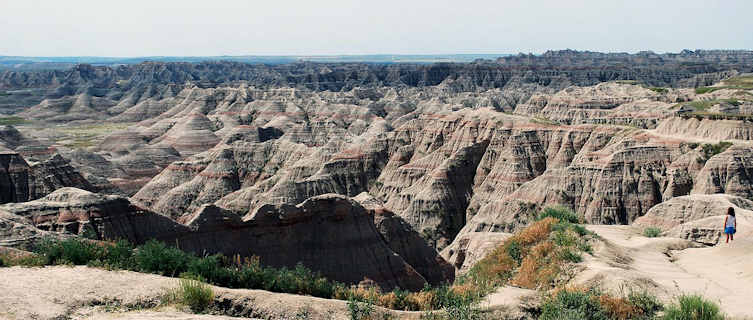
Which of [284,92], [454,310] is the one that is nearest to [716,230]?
[454,310]

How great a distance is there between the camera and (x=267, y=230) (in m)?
36.2

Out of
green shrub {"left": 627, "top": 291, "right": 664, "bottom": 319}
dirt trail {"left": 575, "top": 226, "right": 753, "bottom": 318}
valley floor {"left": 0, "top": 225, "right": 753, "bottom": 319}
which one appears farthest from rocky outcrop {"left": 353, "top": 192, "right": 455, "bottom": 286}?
green shrub {"left": 627, "top": 291, "right": 664, "bottom": 319}

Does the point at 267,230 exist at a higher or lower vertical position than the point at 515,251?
lower

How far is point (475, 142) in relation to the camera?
80375 millimetres

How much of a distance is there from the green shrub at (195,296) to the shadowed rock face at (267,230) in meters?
18.8

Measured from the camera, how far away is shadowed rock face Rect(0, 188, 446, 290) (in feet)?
113

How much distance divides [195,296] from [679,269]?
15.7 m

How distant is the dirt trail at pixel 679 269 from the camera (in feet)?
58.1

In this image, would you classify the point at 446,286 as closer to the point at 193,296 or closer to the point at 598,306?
the point at 598,306

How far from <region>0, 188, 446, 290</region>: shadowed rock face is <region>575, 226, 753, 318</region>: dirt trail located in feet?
→ 54.5

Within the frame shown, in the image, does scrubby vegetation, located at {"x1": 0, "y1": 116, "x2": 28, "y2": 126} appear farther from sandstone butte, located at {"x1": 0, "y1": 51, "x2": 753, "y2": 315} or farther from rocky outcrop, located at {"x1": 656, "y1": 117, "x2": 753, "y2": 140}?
rocky outcrop, located at {"x1": 656, "y1": 117, "x2": 753, "y2": 140}

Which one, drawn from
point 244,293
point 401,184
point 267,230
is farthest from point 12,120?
point 244,293

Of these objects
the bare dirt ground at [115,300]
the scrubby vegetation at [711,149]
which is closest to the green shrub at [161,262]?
the bare dirt ground at [115,300]

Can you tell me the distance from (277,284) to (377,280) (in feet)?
66.0
